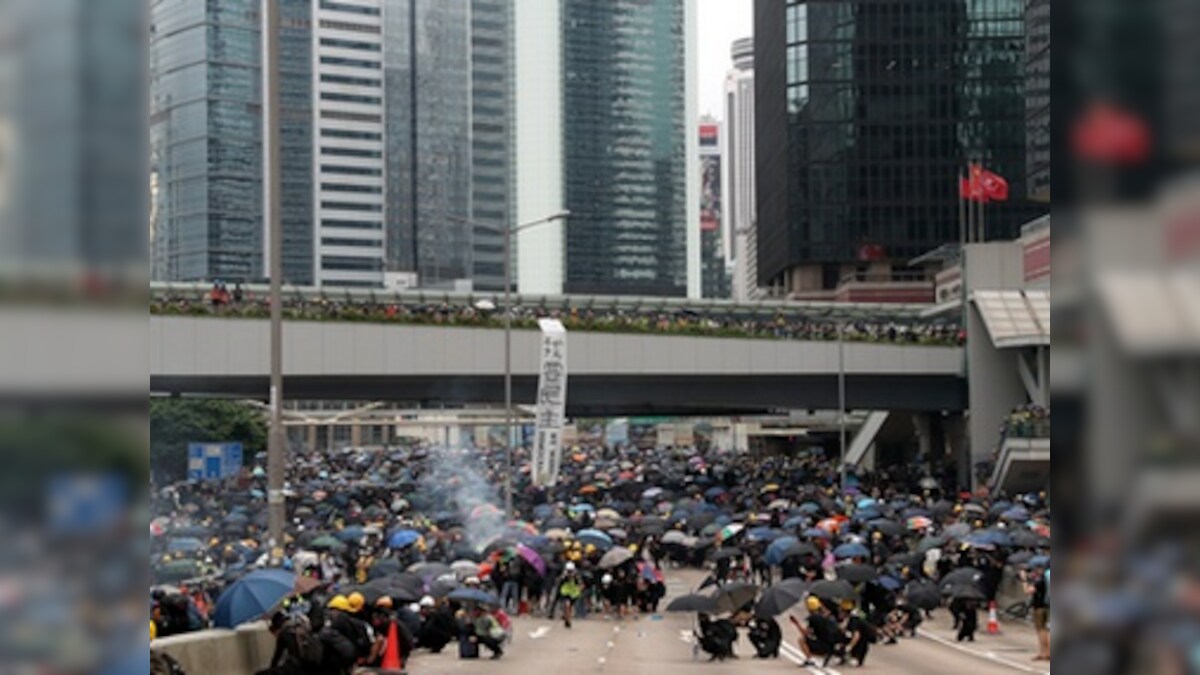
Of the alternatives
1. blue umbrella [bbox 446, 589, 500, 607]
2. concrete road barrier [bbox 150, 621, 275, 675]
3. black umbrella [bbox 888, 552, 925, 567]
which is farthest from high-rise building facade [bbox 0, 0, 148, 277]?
black umbrella [bbox 888, 552, 925, 567]

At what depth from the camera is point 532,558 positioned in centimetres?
3266

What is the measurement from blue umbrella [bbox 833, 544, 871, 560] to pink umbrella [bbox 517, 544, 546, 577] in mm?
5770

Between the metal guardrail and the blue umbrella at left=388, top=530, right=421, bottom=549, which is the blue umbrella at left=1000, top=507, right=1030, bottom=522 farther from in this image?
the metal guardrail

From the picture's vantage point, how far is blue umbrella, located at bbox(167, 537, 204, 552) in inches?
1182

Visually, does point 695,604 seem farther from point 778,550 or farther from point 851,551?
point 851,551

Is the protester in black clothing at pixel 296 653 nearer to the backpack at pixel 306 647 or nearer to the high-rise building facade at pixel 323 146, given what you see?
the backpack at pixel 306 647

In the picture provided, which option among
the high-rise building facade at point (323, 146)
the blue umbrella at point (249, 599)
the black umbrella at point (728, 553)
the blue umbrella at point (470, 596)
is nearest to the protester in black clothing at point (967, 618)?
the black umbrella at point (728, 553)

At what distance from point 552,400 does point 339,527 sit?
24.3ft

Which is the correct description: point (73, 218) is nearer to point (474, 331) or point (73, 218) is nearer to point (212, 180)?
point (474, 331)

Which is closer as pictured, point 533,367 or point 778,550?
point 778,550

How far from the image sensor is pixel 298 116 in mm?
182500

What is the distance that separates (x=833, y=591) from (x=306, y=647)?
1121 centimetres

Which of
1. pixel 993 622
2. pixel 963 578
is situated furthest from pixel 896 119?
pixel 963 578

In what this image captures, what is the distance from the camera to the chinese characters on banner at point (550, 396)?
3769 cm
